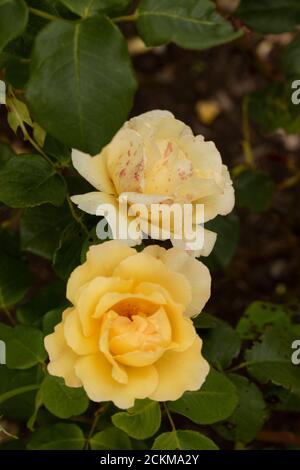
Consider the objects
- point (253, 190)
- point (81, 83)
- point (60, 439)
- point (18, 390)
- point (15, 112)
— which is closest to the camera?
point (81, 83)

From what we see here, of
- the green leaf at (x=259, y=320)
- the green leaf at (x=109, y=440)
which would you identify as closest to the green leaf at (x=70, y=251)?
the green leaf at (x=109, y=440)

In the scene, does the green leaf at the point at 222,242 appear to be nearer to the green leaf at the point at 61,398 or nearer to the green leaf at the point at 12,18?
the green leaf at the point at 61,398

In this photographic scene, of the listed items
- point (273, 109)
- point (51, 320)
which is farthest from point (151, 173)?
point (273, 109)

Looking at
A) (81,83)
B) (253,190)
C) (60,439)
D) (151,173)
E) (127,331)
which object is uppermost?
(81,83)

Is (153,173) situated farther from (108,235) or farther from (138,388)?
(138,388)

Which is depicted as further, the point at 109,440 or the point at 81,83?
the point at 109,440

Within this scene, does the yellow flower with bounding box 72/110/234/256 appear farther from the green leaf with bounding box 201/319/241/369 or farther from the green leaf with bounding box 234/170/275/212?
the green leaf with bounding box 234/170/275/212

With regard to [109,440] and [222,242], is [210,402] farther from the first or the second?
[222,242]
